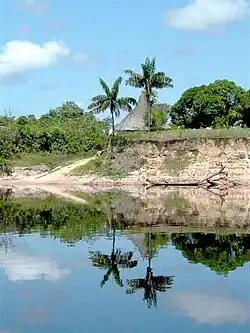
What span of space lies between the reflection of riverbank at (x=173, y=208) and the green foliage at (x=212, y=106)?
96.8ft

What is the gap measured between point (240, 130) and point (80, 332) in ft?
177

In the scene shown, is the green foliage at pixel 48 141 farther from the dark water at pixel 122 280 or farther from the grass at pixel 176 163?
the dark water at pixel 122 280

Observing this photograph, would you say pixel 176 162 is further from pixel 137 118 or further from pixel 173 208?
pixel 173 208

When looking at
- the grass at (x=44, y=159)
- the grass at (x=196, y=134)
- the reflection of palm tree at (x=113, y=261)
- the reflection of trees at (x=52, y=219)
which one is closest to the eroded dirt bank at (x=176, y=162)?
the grass at (x=196, y=134)

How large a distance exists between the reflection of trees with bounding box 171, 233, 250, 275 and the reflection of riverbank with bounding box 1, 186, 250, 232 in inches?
92.9

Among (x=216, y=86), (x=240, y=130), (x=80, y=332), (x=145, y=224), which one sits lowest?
(x=80, y=332)

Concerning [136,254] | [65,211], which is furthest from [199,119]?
[136,254]

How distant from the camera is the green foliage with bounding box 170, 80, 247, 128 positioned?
85.2 meters

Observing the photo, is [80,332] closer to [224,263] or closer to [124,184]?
[224,263]

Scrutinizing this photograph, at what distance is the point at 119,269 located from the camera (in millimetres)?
19016

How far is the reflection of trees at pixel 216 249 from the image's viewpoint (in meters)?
19.7

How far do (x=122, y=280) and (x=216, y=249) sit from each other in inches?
256

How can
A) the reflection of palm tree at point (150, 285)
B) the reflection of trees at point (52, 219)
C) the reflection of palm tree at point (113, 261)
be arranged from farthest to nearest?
the reflection of trees at point (52, 219) < the reflection of palm tree at point (113, 261) < the reflection of palm tree at point (150, 285)

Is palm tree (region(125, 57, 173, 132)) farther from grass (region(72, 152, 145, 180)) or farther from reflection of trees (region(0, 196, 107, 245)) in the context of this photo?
reflection of trees (region(0, 196, 107, 245))
